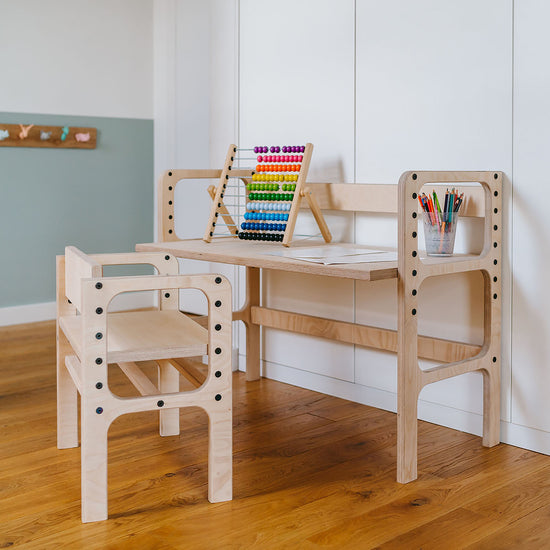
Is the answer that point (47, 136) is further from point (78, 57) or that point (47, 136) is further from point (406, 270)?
point (406, 270)

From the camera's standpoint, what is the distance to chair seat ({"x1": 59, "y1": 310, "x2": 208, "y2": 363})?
1.72 metres

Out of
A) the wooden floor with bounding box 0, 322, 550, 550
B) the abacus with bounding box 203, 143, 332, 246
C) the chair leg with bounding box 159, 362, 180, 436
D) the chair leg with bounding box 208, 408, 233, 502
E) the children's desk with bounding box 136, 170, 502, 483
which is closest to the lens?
the wooden floor with bounding box 0, 322, 550, 550

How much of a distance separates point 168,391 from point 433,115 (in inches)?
48.8

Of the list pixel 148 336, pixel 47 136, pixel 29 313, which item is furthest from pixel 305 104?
pixel 29 313

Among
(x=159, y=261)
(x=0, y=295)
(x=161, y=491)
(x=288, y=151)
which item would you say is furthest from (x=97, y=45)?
(x=161, y=491)

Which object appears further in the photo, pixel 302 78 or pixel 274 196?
pixel 302 78

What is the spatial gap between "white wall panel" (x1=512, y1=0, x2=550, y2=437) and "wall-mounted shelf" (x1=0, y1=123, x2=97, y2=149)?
284cm

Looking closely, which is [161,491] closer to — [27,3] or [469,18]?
[469,18]

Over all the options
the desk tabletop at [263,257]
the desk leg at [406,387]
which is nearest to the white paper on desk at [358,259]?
the desk tabletop at [263,257]

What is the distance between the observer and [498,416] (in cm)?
223

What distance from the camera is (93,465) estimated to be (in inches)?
66.8

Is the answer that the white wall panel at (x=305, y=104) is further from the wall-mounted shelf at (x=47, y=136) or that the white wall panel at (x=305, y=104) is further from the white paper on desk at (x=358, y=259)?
the wall-mounted shelf at (x=47, y=136)

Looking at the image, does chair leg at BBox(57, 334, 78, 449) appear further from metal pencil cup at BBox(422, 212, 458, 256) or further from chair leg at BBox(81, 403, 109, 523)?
metal pencil cup at BBox(422, 212, 458, 256)

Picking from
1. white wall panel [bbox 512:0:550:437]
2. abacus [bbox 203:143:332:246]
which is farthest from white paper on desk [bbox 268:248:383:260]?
white wall panel [bbox 512:0:550:437]
